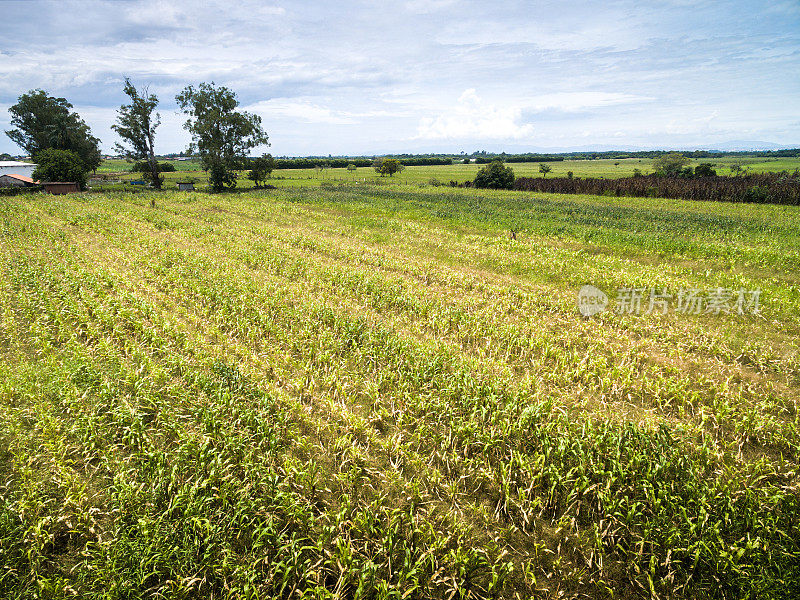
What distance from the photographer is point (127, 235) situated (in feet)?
67.4

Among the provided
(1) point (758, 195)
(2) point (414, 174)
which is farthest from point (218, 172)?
(1) point (758, 195)

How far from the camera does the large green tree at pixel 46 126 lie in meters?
56.9

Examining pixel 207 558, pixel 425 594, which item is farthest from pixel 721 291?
pixel 207 558

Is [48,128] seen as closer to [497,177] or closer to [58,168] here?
[58,168]

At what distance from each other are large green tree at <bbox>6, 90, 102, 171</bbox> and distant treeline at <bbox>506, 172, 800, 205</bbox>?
236 ft

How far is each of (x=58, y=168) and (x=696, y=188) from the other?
79581mm

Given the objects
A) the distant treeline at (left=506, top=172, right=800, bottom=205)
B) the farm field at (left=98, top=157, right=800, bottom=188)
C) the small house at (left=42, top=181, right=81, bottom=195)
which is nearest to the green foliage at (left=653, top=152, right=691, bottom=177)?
the farm field at (left=98, top=157, right=800, bottom=188)

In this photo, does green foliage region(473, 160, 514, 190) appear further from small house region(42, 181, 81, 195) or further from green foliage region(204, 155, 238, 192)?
small house region(42, 181, 81, 195)

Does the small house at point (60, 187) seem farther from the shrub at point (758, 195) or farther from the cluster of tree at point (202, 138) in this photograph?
the shrub at point (758, 195)

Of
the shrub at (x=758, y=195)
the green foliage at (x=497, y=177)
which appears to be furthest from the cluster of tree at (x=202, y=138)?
the shrub at (x=758, y=195)

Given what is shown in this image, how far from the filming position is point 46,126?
57469mm

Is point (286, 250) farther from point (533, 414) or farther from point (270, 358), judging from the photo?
point (533, 414)

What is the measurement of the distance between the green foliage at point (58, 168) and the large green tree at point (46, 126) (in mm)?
7365

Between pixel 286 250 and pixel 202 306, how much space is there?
7203 mm
